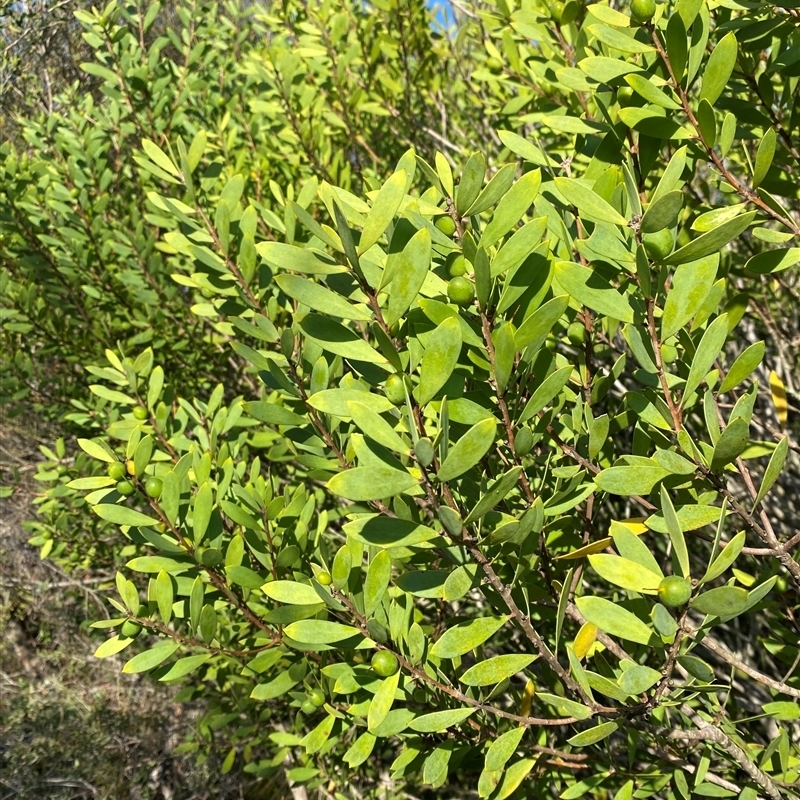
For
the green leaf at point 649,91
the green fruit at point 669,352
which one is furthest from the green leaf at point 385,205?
the green fruit at point 669,352

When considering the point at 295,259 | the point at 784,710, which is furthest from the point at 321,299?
the point at 784,710

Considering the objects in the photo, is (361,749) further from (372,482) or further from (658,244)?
(658,244)

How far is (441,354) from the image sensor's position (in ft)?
2.19

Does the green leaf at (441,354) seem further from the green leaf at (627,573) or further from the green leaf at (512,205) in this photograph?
the green leaf at (627,573)

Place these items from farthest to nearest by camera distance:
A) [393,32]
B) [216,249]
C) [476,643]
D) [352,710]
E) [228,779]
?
1. [228,779]
2. [393,32]
3. [216,249]
4. [352,710]
5. [476,643]

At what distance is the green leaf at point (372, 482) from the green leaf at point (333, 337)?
167 millimetres

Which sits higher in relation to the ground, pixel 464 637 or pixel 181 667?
pixel 464 637

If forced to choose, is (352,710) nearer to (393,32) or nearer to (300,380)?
(300,380)

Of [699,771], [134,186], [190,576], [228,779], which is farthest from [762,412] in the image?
[228,779]

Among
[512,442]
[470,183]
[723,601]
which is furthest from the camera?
[512,442]

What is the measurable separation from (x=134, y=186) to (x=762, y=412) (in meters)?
2.81

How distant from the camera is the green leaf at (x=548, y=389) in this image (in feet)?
2.56

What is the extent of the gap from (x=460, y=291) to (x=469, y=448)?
0.20 m

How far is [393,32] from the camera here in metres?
2.69
